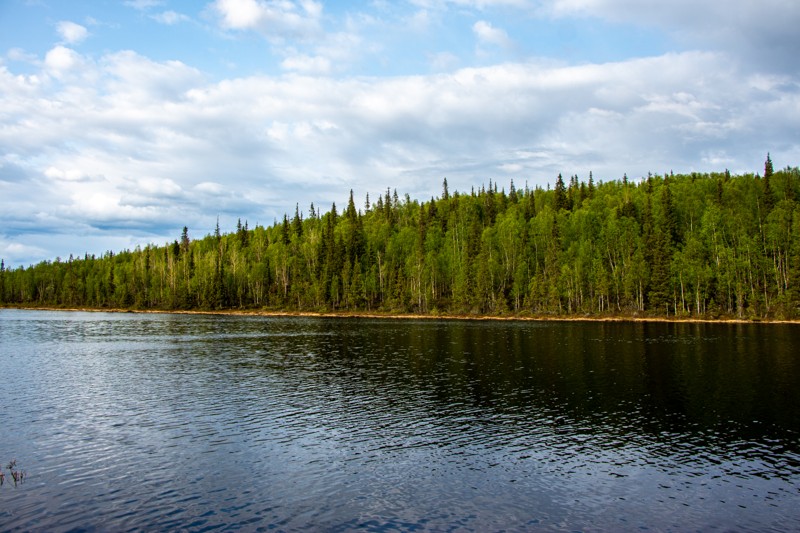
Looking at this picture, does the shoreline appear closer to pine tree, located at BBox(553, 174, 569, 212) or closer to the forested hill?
the forested hill

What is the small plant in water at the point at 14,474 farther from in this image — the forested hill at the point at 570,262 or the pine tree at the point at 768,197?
the pine tree at the point at 768,197

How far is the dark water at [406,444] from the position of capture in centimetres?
1948

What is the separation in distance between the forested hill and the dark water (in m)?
66.7

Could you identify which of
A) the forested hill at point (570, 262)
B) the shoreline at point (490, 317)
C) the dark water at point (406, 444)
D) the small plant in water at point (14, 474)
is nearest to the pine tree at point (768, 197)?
the forested hill at point (570, 262)

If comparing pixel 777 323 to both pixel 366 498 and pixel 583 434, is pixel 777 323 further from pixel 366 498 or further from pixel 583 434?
pixel 366 498

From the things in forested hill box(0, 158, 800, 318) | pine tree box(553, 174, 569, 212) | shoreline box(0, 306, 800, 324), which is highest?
pine tree box(553, 174, 569, 212)

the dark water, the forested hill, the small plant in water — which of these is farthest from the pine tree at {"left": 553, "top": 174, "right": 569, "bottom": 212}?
the small plant in water

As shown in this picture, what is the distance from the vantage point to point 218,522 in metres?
18.5

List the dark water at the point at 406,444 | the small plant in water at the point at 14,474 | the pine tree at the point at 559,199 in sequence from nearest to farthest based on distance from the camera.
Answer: the dark water at the point at 406,444
the small plant in water at the point at 14,474
the pine tree at the point at 559,199

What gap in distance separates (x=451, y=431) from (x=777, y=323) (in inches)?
4070

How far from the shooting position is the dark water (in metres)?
19.5

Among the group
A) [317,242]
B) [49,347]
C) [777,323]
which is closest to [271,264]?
[317,242]

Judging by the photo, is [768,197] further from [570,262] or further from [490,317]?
[490,317]

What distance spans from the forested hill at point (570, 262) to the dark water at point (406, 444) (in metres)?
66.7
